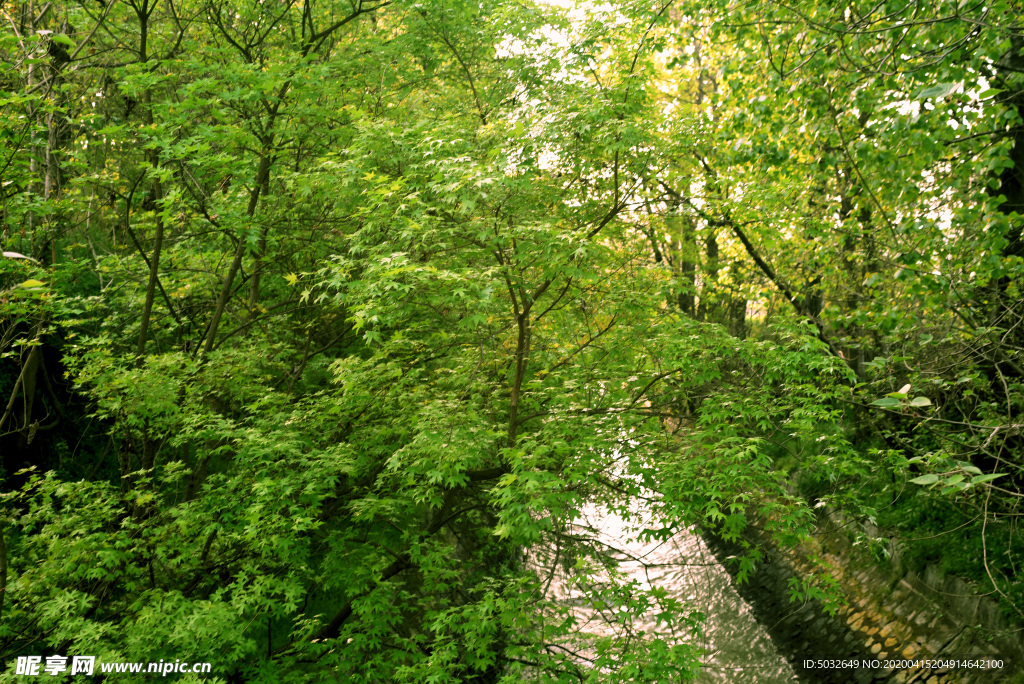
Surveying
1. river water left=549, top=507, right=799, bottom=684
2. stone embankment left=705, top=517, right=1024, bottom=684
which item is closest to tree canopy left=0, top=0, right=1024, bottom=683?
stone embankment left=705, top=517, right=1024, bottom=684

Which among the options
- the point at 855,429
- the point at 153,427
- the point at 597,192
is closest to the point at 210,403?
the point at 153,427

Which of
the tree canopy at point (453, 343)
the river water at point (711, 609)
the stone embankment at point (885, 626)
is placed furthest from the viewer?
the river water at point (711, 609)

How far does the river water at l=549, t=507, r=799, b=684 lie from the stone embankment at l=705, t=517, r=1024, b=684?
10.1 inches

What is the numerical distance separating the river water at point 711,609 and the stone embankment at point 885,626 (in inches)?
10.1

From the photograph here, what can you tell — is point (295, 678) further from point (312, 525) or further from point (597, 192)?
point (597, 192)

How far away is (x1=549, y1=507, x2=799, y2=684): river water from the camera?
348 inches

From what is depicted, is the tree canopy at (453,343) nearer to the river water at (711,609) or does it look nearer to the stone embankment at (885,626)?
Answer: the stone embankment at (885,626)

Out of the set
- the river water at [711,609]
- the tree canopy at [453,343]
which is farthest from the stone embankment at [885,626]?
the tree canopy at [453,343]

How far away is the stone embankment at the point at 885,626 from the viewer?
7.00 m

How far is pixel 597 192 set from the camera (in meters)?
7.77

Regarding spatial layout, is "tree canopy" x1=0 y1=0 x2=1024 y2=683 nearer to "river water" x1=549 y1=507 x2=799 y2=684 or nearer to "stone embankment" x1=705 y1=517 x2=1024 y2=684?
"stone embankment" x1=705 y1=517 x2=1024 y2=684

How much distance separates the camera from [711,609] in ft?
35.4

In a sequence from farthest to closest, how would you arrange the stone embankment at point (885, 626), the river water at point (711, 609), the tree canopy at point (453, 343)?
the river water at point (711, 609) → the stone embankment at point (885, 626) → the tree canopy at point (453, 343)

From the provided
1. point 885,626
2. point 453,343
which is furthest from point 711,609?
point 453,343
